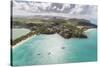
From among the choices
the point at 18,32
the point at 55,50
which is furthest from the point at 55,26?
the point at 18,32

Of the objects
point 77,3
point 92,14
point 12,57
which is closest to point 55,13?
point 77,3

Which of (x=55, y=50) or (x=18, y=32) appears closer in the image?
(x=18, y=32)

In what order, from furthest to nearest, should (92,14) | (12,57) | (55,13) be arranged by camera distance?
(92,14)
(55,13)
(12,57)

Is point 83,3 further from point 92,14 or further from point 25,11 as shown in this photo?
point 25,11

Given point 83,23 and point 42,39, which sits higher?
point 83,23

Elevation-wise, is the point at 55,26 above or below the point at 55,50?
above

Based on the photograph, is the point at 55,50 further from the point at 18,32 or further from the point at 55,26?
the point at 18,32

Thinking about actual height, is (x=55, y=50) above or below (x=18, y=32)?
below

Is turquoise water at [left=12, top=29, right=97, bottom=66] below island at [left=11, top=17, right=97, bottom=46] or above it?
below
